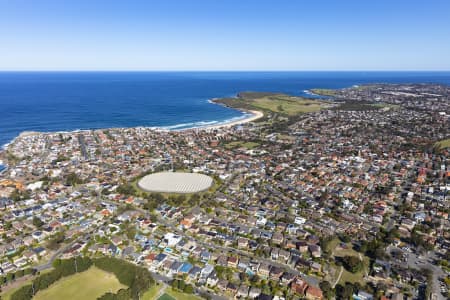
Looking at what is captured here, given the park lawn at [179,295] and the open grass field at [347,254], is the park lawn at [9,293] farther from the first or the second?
the open grass field at [347,254]

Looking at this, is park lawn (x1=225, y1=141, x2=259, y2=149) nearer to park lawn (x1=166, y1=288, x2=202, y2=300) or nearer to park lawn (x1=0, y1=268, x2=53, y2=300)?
park lawn (x1=166, y1=288, x2=202, y2=300)

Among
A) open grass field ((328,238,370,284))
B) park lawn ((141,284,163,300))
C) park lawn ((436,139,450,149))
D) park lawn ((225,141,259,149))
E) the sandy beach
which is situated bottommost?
park lawn ((141,284,163,300))

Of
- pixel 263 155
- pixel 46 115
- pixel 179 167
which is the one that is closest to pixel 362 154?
pixel 263 155

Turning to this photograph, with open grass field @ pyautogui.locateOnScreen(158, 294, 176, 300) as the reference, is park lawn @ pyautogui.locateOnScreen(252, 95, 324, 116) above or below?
above

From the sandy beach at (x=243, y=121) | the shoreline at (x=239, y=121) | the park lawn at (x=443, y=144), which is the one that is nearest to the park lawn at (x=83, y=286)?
the shoreline at (x=239, y=121)

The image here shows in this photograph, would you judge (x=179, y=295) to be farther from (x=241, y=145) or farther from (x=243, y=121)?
(x=243, y=121)

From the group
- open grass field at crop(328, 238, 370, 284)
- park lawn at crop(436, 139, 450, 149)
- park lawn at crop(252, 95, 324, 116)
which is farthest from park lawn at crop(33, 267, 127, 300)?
park lawn at crop(252, 95, 324, 116)

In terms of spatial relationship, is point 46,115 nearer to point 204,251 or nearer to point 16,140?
point 16,140
